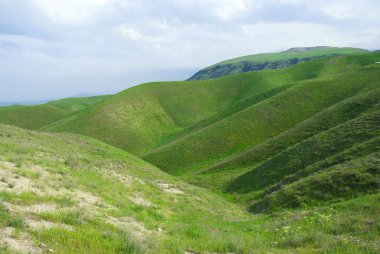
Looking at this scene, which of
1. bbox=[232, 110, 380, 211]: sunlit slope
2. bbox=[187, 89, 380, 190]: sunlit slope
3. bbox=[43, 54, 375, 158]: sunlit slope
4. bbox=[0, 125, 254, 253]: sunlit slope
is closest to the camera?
bbox=[0, 125, 254, 253]: sunlit slope

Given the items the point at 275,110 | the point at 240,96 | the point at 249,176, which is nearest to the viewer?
the point at 249,176

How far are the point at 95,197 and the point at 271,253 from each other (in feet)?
32.0

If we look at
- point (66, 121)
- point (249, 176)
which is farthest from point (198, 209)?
point (66, 121)

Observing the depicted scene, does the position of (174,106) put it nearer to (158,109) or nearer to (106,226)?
(158,109)

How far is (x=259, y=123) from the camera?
77375mm

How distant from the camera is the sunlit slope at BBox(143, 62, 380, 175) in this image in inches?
2817

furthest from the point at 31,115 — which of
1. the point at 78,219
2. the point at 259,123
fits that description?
the point at 78,219

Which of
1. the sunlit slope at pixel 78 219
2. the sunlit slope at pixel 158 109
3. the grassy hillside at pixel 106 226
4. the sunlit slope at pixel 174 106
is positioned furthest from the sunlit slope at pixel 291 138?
the sunlit slope at pixel 158 109

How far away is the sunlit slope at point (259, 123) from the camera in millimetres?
71562

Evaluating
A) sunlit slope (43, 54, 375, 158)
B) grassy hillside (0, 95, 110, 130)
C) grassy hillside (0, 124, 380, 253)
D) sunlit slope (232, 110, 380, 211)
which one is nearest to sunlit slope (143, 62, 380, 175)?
sunlit slope (43, 54, 375, 158)

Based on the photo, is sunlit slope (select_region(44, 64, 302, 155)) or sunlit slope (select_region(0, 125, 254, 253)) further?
sunlit slope (select_region(44, 64, 302, 155))

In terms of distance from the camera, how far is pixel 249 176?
46344mm

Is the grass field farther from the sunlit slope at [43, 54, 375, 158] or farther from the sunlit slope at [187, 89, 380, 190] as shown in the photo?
the sunlit slope at [43, 54, 375, 158]

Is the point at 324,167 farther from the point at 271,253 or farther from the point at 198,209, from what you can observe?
the point at 271,253
